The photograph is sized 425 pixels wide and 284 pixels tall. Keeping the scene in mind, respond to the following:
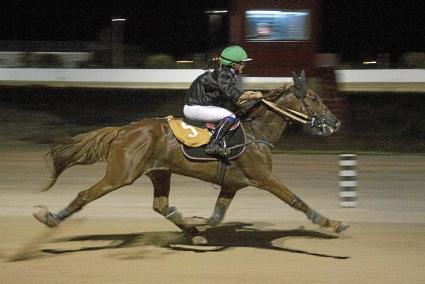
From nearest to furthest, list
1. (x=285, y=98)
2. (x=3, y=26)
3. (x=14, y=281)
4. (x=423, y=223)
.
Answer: (x=14, y=281), (x=285, y=98), (x=423, y=223), (x=3, y=26)

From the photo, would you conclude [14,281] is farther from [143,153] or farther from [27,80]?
[27,80]

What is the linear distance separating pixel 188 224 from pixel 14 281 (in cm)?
250

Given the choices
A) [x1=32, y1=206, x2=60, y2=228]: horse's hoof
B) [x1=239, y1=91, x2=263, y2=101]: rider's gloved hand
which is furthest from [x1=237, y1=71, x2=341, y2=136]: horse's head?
[x1=32, y1=206, x2=60, y2=228]: horse's hoof

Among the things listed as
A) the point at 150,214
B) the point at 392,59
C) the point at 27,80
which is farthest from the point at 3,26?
the point at 150,214

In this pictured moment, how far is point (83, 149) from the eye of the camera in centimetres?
914

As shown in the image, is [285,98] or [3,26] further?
[3,26]

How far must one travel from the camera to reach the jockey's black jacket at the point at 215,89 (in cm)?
866

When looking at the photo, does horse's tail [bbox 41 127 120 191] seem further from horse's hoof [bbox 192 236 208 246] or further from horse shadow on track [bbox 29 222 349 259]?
horse's hoof [bbox 192 236 208 246]

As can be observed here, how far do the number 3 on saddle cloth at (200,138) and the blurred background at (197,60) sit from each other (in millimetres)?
11872

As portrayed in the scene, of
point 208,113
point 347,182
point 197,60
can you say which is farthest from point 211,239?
point 197,60

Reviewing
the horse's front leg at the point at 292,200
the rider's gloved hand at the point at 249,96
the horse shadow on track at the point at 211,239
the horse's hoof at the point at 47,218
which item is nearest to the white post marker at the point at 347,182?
the horse shadow on track at the point at 211,239

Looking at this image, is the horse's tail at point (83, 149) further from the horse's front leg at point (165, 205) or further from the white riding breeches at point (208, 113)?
the white riding breeches at point (208, 113)

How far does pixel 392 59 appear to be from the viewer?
173 ft

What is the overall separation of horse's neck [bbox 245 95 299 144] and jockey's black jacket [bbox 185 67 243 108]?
45 centimetres
